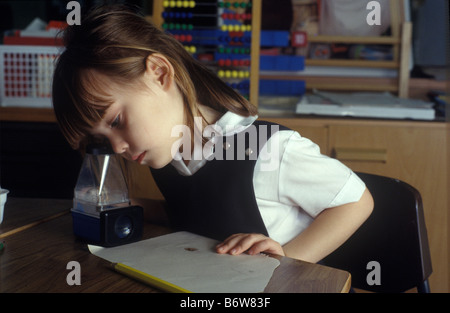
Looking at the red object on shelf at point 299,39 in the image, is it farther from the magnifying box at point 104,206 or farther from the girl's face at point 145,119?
the magnifying box at point 104,206

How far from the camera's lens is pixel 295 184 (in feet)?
2.98

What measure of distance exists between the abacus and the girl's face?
83 cm

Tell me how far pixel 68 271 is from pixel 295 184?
457 millimetres

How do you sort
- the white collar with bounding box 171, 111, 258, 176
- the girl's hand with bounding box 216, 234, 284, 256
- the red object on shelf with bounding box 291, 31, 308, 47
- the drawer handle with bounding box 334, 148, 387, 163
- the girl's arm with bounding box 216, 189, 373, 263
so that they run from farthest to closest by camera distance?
the red object on shelf with bounding box 291, 31, 308, 47 → the drawer handle with bounding box 334, 148, 387, 163 → the white collar with bounding box 171, 111, 258, 176 → the girl's arm with bounding box 216, 189, 373, 263 → the girl's hand with bounding box 216, 234, 284, 256

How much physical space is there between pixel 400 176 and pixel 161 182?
0.93 metres

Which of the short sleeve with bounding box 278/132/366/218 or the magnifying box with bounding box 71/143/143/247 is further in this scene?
the short sleeve with bounding box 278/132/366/218

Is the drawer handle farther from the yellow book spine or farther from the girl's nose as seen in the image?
the yellow book spine

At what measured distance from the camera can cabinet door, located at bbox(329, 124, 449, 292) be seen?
5.30 feet

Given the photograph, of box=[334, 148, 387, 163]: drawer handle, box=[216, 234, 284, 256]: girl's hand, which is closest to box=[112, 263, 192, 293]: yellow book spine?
box=[216, 234, 284, 256]: girl's hand

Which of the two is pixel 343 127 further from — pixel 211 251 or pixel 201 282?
pixel 201 282

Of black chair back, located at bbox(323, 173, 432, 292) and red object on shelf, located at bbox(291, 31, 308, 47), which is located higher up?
red object on shelf, located at bbox(291, 31, 308, 47)

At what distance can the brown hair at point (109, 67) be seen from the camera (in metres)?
0.87

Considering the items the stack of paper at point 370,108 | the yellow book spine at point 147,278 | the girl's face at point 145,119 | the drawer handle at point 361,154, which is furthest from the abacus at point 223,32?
the yellow book spine at point 147,278

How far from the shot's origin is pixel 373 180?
976 millimetres
